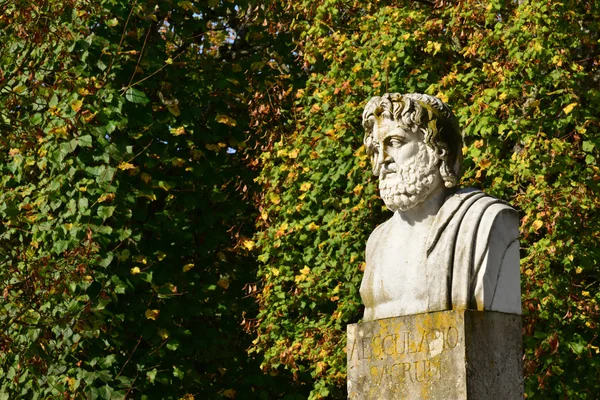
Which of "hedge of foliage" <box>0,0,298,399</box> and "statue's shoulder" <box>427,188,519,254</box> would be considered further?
"hedge of foliage" <box>0,0,298,399</box>

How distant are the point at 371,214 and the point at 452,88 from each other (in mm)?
1593

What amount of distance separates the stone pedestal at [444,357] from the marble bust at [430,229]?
0.11 m

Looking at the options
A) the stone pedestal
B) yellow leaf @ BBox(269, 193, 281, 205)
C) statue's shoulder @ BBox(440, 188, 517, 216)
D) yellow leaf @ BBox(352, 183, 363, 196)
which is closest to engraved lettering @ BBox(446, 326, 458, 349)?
the stone pedestal

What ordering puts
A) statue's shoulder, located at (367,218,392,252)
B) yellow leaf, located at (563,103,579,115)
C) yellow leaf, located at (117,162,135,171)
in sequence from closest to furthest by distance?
statue's shoulder, located at (367,218,392,252) → yellow leaf, located at (563,103,579,115) → yellow leaf, located at (117,162,135,171)

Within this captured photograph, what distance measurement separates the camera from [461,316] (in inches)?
282

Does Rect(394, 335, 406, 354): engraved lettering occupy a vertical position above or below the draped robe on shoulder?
below

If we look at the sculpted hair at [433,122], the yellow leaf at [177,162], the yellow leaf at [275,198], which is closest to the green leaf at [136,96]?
the yellow leaf at [177,162]

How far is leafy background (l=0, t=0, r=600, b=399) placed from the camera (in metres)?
12.7

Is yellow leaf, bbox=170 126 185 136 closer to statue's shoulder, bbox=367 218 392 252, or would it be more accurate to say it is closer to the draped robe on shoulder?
statue's shoulder, bbox=367 218 392 252

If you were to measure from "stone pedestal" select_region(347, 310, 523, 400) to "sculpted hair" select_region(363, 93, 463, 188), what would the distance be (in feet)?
2.91

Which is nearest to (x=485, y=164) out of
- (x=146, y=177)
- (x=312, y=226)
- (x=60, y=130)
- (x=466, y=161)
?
(x=466, y=161)

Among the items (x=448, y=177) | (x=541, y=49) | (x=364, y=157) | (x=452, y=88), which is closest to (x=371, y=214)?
(x=364, y=157)

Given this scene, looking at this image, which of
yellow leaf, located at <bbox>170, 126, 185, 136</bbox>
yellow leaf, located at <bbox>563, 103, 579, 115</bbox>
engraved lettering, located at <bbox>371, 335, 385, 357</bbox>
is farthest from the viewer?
yellow leaf, located at <bbox>170, 126, 185, 136</bbox>

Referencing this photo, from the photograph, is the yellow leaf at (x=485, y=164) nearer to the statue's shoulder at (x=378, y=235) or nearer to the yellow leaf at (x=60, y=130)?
the yellow leaf at (x=60, y=130)
